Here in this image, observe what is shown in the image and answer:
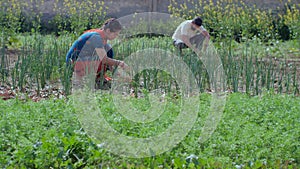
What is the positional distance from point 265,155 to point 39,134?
162 centimetres

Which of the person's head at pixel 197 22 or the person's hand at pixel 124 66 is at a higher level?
the person's head at pixel 197 22

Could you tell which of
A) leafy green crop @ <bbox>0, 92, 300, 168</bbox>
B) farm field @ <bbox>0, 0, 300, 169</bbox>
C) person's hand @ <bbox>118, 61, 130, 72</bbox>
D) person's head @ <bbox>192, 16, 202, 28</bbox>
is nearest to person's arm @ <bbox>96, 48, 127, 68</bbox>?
person's hand @ <bbox>118, 61, 130, 72</bbox>

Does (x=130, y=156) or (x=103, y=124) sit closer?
(x=130, y=156)

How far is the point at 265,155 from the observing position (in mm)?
3857

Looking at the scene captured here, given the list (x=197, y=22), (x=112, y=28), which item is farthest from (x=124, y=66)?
(x=197, y=22)

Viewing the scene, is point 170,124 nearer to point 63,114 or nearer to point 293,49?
point 63,114

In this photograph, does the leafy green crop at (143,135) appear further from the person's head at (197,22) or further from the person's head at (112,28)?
the person's head at (197,22)

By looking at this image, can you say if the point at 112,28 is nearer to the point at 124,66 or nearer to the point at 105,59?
the point at 105,59

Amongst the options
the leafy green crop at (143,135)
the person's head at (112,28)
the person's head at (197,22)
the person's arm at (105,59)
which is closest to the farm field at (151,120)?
the leafy green crop at (143,135)

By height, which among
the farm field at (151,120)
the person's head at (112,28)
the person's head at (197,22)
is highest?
the person's head at (112,28)

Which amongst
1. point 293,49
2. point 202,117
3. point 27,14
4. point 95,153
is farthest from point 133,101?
point 27,14

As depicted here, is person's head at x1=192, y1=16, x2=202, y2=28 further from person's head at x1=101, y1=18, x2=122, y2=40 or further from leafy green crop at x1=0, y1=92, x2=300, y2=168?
leafy green crop at x1=0, y1=92, x2=300, y2=168

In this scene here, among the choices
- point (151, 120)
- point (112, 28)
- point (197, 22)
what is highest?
point (112, 28)

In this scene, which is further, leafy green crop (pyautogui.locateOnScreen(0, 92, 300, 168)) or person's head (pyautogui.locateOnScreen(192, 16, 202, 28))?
person's head (pyautogui.locateOnScreen(192, 16, 202, 28))
